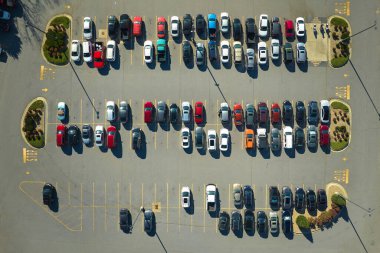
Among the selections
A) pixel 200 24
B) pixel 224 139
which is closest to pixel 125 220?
pixel 224 139

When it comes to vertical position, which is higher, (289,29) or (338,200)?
(289,29)

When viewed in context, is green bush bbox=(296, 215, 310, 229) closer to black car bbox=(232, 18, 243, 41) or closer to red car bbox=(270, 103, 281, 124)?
red car bbox=(270, 103, 281, 124)

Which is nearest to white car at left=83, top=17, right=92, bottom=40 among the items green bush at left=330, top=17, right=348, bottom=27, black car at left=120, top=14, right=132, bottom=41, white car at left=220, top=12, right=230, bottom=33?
black car at left=120, top=14, right=132, bottom=41

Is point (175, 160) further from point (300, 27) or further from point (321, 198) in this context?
point (300, 27)

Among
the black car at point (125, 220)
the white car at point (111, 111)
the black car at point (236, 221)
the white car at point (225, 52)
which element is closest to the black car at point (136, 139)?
Result: the white car at point (111, 111)

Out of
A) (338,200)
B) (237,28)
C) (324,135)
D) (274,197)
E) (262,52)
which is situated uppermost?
(237,28)

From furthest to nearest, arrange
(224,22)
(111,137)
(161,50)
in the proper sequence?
(224,22) → (161,50) → (111,137)

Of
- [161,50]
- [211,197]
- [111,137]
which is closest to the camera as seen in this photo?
[211,197]

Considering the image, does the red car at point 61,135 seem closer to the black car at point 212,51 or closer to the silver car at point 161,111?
the silver car at point 161,111
